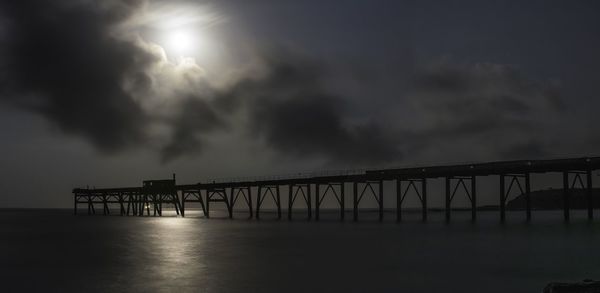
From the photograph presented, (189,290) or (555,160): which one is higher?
(555,160)

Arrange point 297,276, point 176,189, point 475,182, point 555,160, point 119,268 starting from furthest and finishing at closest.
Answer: point 176,189 < point 475,182 < point 555,160 < point 119,268 < point 297,276

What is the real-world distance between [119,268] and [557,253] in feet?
86.7

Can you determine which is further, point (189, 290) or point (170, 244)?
point (170, 244)

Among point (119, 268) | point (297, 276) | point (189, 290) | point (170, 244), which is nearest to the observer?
point (189, 290)

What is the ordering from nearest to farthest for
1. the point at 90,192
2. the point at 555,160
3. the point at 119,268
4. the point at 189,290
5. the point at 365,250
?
1. the point at 189,290
2. the point at 119,268
3. the point at 365,250
4. the point at 555,160
5. the point at 90,192

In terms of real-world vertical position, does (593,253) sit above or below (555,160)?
below

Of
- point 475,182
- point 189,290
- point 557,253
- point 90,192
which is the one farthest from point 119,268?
point 90,192

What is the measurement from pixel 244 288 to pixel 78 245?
29.2 meters

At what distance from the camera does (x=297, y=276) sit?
86.5 ft

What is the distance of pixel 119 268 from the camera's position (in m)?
31.1

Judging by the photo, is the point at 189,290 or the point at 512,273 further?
the point at 512,273

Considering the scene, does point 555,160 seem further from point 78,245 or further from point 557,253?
point 78,245

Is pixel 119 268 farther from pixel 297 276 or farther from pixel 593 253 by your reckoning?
pixel 593 253

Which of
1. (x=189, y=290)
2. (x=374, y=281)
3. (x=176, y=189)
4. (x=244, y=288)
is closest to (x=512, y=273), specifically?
(x=374, y=281)
